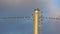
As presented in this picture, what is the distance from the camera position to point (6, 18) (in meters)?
1.19

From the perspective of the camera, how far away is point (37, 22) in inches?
27.5

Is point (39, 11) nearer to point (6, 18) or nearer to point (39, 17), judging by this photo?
point (39, 17)

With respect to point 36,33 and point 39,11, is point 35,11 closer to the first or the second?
point 39,11

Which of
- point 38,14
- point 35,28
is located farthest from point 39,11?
point 35,28

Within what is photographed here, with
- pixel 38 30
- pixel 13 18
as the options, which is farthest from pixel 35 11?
pixel 13 18

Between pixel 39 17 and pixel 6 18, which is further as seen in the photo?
pixel 6 18

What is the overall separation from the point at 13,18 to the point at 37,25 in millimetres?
526

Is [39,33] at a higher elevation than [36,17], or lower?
lower

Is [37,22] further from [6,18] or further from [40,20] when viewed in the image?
[6,18]

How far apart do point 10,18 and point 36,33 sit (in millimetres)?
556

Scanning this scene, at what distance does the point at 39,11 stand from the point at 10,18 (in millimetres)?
546

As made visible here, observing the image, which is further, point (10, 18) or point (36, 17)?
point (10, 18)

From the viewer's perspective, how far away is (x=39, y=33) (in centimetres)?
71

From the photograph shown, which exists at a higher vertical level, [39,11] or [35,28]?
[39,11]
